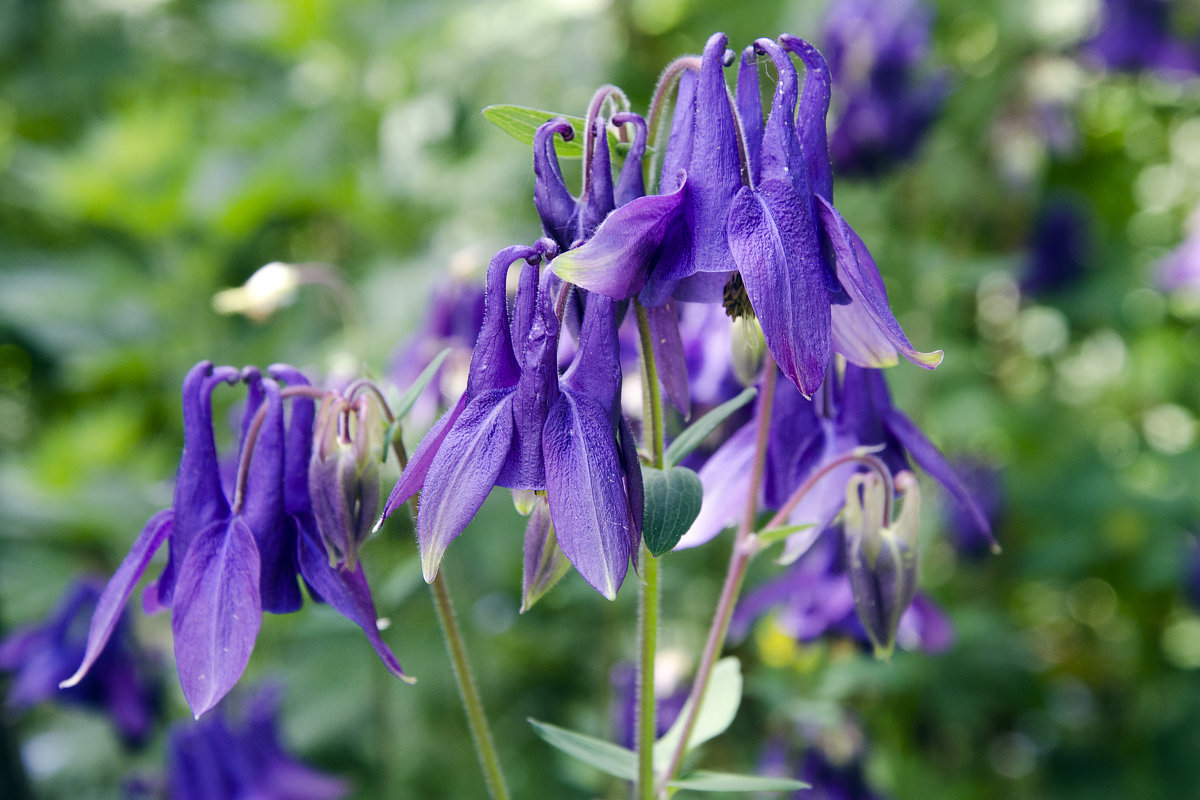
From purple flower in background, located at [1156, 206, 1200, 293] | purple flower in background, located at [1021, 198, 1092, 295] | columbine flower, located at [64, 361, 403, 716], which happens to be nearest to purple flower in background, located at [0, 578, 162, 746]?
columbine flower, located at [64, 361, 403, 716]

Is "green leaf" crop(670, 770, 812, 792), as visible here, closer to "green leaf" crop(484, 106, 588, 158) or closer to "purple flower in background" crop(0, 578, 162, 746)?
"green leaf" crop(484, 106, 588, 158)

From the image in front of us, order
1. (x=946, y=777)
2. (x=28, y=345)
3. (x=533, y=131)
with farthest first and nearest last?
(x=28, y=345) → (x=946, y=777) → (x=533, y=131)

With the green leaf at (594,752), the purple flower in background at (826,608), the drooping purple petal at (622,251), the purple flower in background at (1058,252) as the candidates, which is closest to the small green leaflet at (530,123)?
the drooping purple petal at (622,251)

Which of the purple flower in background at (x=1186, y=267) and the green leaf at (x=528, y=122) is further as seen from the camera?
the purple flower in background at (x=1186, y=267)

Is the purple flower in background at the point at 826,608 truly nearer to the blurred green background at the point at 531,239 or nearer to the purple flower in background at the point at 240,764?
the blurred green background at the point at 531,239

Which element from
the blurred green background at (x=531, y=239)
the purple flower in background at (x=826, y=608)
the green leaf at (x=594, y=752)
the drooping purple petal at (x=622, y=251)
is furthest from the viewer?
the blurred green background at (x=531, y=239)

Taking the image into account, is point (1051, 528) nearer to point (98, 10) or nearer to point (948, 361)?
point (948, 361)

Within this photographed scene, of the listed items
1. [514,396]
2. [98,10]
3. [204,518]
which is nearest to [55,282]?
[98,10]
